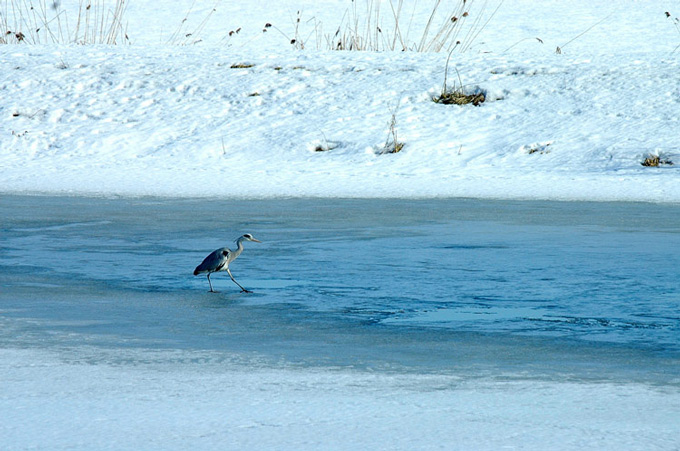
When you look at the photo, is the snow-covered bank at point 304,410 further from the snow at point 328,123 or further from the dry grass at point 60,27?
the dry grass at point 60,27

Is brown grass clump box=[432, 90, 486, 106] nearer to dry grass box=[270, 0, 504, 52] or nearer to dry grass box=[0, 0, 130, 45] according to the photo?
dry grass box=[0, 0, 130, 45]

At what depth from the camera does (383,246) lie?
718 cm

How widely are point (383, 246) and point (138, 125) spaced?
8119 millimetres

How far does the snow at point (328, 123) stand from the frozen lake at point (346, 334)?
2.72 m

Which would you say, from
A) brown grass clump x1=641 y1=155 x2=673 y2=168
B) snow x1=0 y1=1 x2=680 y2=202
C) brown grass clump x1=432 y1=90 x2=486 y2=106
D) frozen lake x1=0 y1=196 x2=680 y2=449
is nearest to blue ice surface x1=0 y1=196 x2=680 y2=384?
frozen lake x1=0 y1=196 x2=680 y2=449

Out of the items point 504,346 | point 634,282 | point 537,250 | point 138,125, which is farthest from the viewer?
point 138,125

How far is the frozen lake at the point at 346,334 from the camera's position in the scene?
3.14 metres

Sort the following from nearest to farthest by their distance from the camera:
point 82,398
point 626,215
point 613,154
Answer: point 82,398, point 626,215, point 613,154

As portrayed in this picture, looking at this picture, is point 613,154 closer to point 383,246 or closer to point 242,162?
point 242,162

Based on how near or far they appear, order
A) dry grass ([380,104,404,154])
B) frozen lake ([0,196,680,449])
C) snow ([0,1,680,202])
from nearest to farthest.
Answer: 1. frozen lake ([0,196,680,449])
2. snow ([0,1,680,202])
3. dry grass ([380,104,404,154])

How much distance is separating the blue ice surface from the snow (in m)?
1.79

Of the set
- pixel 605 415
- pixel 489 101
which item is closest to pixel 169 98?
pixel 489 101

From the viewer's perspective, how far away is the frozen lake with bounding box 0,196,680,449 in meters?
3.14

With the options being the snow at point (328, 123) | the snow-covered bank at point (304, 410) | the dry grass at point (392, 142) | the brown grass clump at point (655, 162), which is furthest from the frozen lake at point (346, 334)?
the dry grass at point (392, 142)
